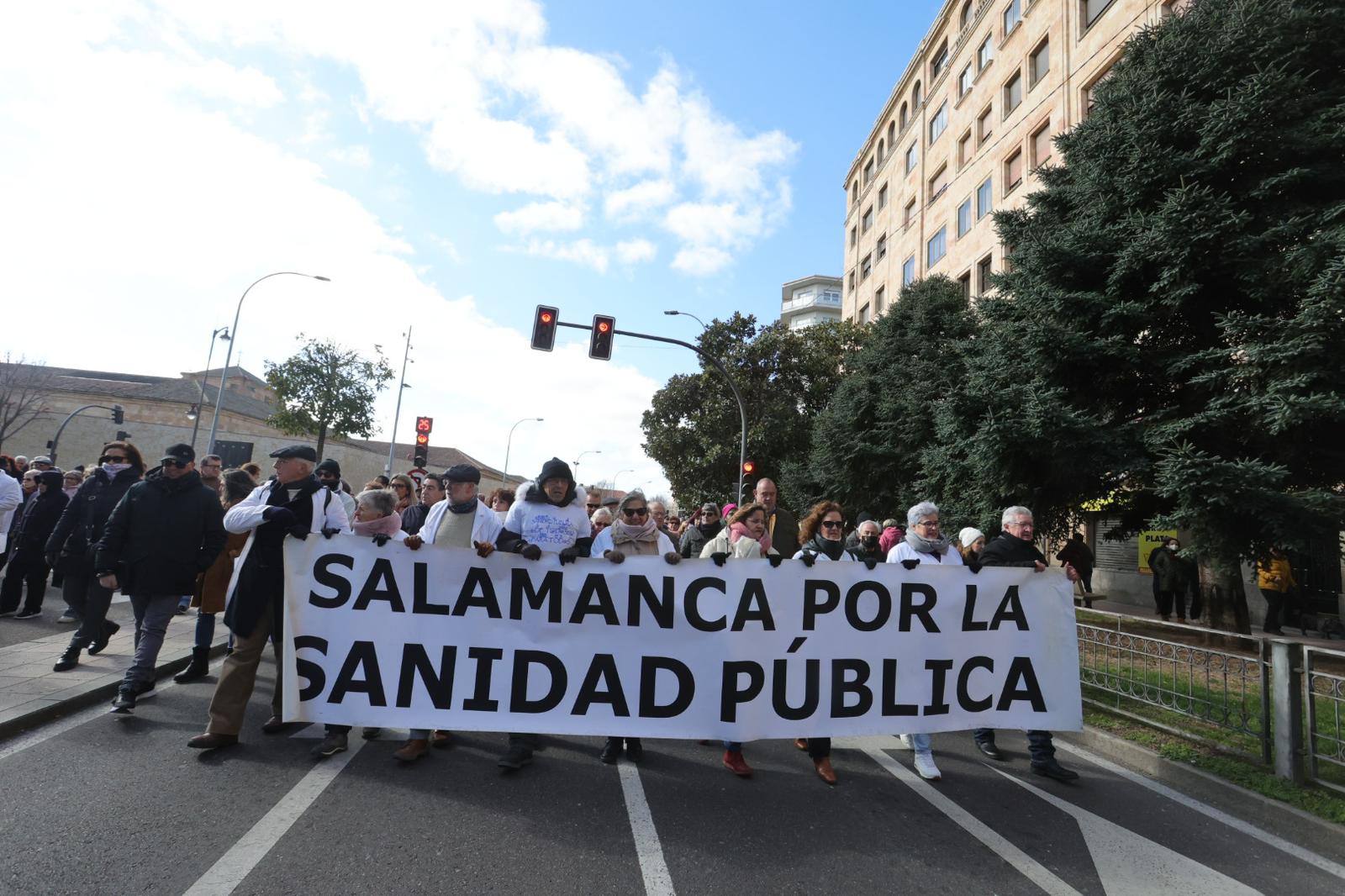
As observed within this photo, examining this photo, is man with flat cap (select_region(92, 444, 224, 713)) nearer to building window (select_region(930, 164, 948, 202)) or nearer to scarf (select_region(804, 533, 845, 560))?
scarf (select_region(804, 533, 845, 560))

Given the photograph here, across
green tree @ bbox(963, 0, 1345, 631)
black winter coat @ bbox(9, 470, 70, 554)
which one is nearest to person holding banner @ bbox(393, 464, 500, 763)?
black winter coat @ bbox(9, 470, 70, 554)

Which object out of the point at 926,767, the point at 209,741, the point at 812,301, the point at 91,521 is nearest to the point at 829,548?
the point at 926,767

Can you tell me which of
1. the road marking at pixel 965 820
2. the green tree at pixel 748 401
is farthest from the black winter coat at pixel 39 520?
the green tree at pixel 748 401

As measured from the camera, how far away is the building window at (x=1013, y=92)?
929 inches

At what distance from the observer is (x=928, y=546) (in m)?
5.19

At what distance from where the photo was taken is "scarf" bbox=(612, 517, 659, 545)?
494 centimetres

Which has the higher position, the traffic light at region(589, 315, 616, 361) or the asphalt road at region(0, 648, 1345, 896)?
the traffic light at region(589, 315, 616, 361)

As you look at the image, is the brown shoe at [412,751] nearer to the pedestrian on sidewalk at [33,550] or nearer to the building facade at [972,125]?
the pedestrian on sidewalk at [33,550]

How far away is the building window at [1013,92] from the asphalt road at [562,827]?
2519 cm

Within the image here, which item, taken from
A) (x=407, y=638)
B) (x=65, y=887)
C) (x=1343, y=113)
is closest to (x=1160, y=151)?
(x=1343, y=113)

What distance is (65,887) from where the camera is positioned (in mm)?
2678

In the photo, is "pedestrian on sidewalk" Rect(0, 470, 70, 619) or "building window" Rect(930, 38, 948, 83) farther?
"building window" Rect(930, 38, 948, 83)

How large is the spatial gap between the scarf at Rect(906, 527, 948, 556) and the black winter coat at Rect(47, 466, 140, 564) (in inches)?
265

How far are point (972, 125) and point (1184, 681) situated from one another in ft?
86.6
